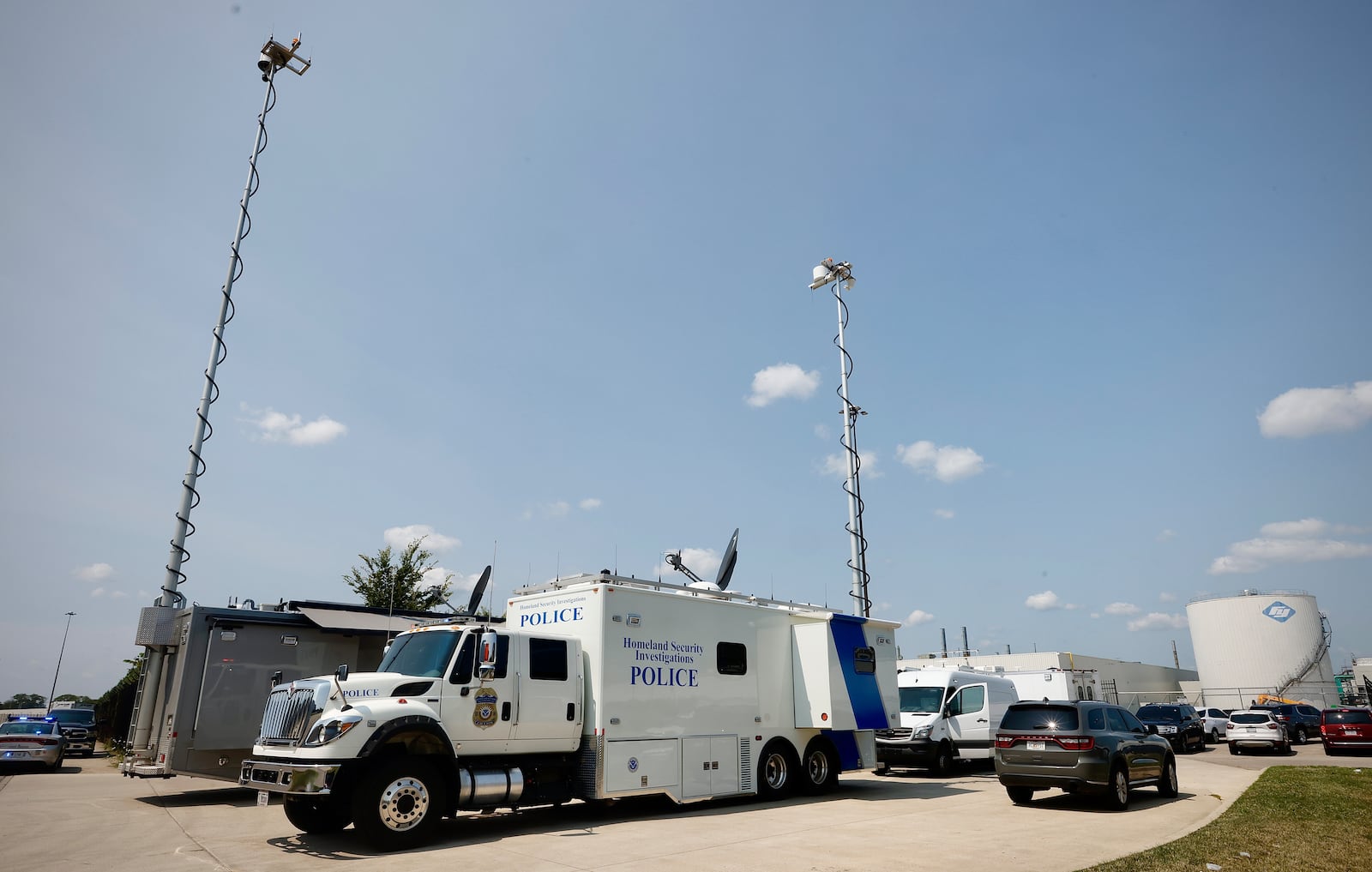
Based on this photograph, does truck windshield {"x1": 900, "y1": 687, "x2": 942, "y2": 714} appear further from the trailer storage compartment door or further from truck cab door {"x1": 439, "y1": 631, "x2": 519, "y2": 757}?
truck cab door {"x1": 439, "y1": 631, "x2": 519, "y2": 757}

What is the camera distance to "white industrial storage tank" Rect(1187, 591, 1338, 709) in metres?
51.2

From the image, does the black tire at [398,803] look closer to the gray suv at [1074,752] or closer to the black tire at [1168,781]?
the gray suv at [1074,752]

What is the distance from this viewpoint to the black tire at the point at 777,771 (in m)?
13.8

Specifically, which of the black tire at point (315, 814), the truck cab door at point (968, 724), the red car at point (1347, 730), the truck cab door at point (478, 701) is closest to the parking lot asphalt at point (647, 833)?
the black tire at point (315, 814)

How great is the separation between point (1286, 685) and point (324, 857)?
2383 inches

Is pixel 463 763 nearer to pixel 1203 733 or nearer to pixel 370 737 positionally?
pixel 370 737

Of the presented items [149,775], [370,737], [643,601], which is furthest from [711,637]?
[149,775]

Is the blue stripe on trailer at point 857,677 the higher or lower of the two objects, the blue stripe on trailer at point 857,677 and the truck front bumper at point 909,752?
the higher

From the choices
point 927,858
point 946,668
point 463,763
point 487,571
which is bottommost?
point 927,858

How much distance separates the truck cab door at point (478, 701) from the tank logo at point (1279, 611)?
190 feet

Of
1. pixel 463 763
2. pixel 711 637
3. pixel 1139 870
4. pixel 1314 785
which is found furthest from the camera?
pixel 1314 785

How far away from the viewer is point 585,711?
11586mm

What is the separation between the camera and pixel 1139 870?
24.5 ft

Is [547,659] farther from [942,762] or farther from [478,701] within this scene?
[942,762]
